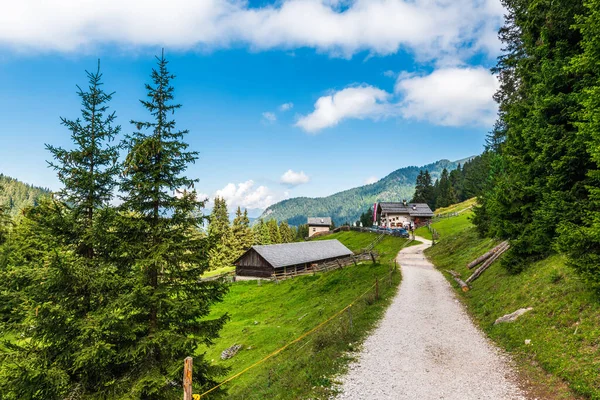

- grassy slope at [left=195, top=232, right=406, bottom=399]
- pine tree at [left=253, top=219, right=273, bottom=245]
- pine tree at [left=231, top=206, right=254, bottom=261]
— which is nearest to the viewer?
grassy slope at [left=195, top=232, right=406, bottom=399]

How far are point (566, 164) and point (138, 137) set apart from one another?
17.5 metres

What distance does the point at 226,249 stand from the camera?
233 ft

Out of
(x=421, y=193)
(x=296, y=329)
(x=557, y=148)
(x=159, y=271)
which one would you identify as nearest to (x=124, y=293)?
(x=159, y=271)

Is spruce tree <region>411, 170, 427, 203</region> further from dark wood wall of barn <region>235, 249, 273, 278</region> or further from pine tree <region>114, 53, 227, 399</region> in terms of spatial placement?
pine tree <region>114, 53, 227, 399</region>

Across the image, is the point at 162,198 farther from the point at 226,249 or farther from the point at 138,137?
the point at 226,249

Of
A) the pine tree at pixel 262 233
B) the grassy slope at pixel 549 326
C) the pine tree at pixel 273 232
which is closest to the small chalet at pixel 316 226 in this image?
the pine tree at pixel 273 232

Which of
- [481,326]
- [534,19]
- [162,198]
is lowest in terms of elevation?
[481,326]

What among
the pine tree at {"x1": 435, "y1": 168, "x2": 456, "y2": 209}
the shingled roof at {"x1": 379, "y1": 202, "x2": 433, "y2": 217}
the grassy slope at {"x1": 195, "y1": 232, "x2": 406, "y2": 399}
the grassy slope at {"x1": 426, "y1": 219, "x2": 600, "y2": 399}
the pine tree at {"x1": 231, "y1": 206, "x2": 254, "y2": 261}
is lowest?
the grassy slope at {"x1": 195, "y1": 232, "x2": 406, "y2": 399}

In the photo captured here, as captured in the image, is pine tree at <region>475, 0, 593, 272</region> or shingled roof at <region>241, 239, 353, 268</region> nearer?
pine tree at <region>475, 0, 593, 272</region>

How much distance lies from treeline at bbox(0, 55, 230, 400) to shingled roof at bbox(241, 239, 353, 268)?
123 feet

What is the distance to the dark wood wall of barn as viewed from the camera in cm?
4838

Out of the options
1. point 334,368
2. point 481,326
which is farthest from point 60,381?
point 481,326

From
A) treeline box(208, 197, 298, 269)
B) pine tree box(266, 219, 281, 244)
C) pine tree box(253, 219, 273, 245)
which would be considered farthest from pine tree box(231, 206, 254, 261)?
pine tree box(266, 219, 281, 244)

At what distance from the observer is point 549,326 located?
1158 cm
